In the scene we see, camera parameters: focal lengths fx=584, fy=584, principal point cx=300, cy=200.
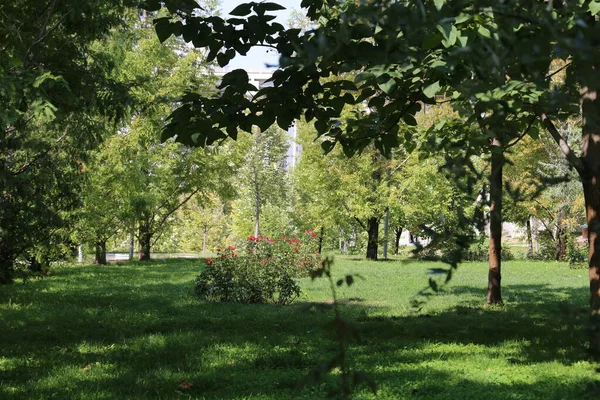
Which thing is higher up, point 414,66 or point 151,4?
point 151,4

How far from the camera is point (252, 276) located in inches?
504

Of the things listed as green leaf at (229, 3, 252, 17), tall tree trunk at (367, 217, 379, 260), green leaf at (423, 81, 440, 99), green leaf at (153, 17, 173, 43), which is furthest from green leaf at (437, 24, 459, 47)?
tall tree trunk at (367, 217, 379, 260)

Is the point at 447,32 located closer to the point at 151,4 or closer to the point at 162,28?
the point at 162,28

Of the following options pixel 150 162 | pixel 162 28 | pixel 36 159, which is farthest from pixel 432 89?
pixel 150 162

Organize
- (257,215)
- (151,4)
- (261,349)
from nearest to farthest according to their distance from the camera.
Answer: (151,4), (261,349), (257,215)

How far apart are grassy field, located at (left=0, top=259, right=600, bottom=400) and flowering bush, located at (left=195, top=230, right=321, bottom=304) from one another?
83 cm

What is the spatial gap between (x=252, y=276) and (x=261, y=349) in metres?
5.68

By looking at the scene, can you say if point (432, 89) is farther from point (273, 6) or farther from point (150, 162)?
point (150, 162)

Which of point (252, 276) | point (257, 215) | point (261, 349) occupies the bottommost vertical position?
point (261, 349)

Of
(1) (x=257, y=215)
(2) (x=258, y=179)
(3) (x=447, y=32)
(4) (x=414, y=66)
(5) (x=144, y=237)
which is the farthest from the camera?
(2) (x=258, y=179)

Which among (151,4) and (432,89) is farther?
(151,4)

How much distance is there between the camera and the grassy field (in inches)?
207

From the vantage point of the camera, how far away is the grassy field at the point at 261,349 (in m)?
5.27

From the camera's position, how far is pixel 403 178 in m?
27.9
